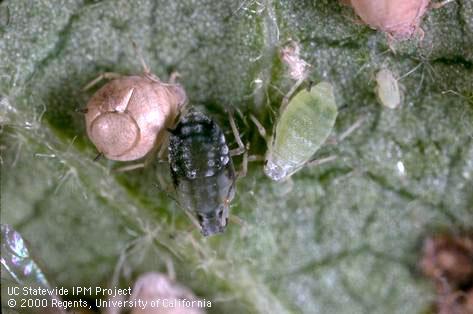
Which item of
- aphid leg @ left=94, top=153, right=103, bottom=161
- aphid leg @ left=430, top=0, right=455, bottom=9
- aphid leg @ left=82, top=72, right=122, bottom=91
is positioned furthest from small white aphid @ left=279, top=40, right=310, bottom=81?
aphid leg @ left=94, top=153, right=103, bottom=161

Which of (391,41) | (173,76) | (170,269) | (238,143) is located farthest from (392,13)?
(170,269)

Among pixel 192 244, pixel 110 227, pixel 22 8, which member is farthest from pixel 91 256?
pixel 22 8

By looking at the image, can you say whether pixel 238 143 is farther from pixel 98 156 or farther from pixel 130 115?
pixel 98 156

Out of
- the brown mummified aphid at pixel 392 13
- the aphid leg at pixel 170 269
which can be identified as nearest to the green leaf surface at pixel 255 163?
the aphid leg at pixel 170 269

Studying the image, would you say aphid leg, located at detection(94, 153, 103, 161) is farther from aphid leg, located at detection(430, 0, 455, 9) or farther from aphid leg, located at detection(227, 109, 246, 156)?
aphid leg, located at detection(430, 0, 455, 9)

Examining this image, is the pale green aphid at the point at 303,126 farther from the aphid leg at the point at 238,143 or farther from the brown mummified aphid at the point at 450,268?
the brown mummified aphid at the point at 450,268

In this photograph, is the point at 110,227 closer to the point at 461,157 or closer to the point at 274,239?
the point at 274,239
